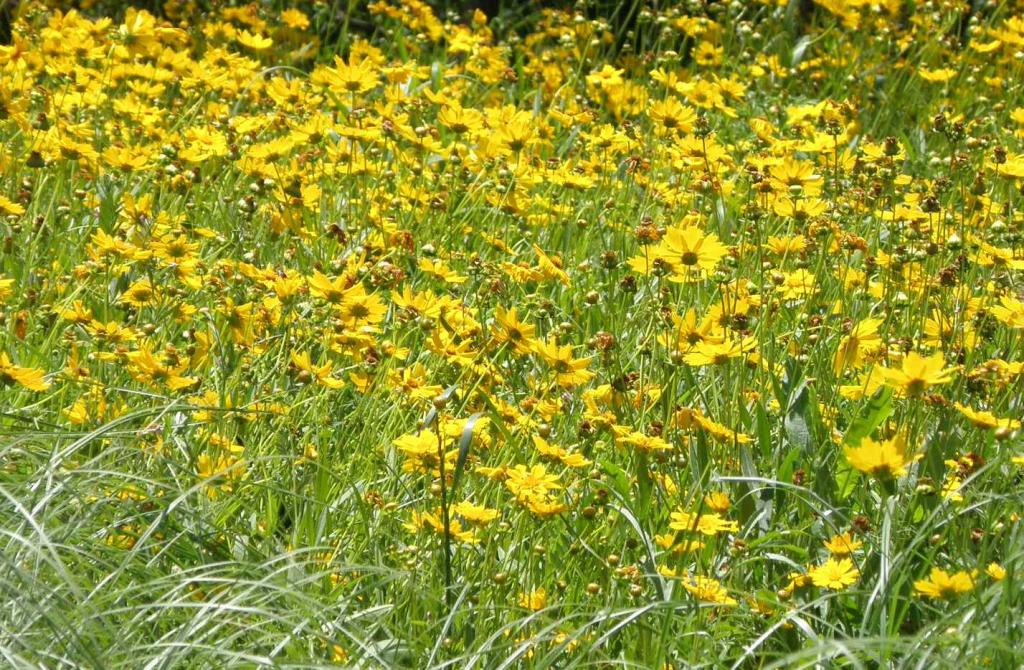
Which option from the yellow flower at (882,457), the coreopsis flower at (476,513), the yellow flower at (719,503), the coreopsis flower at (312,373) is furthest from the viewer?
the coreopsis flower at (312,373)

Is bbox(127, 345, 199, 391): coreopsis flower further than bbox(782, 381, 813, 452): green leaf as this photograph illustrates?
No

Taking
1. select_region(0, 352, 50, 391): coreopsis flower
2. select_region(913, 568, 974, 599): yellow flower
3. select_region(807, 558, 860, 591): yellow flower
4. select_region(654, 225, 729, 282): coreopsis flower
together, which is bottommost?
select_region(0, 352, 50, 391): coreopsis flower

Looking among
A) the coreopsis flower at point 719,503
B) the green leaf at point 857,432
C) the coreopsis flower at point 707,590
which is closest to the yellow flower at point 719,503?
the coreopsis flower at point 719,503

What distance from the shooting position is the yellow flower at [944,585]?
5.44 feet

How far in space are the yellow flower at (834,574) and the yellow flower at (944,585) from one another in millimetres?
98

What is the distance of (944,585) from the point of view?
5.46 feet

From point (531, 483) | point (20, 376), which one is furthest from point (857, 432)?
point (20, 376)

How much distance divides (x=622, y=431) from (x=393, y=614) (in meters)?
0.36

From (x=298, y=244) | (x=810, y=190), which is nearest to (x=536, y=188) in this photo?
(x=298, y=244)

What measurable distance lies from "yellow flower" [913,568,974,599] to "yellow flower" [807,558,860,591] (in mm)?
98

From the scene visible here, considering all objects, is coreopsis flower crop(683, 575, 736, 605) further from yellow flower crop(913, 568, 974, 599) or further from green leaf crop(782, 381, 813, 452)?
green leaf crop(782, 381, 813, 452)

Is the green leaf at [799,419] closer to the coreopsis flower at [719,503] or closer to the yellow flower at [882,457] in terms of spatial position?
the coreopsis flower at [719,503]

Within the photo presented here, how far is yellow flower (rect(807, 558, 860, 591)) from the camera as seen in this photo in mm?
1750

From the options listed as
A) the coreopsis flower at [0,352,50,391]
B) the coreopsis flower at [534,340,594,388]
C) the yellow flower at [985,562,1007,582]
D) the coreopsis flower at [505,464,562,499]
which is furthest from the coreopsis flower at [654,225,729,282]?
the coreopsis flower at [0,352,50,391]
